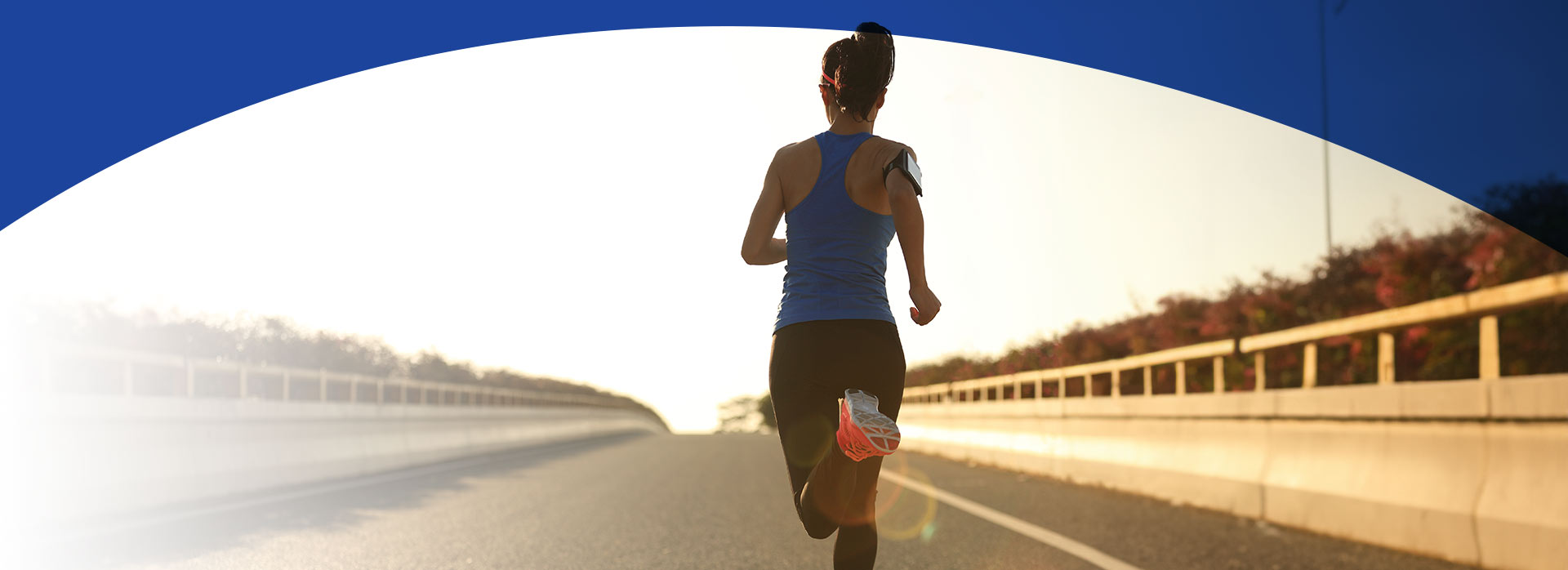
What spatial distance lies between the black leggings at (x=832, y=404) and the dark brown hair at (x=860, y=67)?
63cm

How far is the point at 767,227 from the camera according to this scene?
3861mm

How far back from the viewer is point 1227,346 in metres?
11.2

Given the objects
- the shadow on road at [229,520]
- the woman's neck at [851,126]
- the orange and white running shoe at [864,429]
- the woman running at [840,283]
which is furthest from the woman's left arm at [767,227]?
the shadow on road at [229,520]

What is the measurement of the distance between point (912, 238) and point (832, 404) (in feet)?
2.05

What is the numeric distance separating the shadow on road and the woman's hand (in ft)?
19.9

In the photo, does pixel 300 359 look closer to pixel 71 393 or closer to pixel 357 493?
pixel 357 493

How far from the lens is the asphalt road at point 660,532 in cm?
770

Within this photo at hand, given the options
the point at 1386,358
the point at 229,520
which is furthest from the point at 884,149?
the point at 229,520

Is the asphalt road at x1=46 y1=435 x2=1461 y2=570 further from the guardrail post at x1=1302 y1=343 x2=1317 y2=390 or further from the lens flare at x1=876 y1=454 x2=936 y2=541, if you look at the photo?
the guardrail post at x1=1302 y1=343 x2=1317 y2=390

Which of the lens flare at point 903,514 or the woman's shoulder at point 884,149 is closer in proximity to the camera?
the woman's shoulder at point 884,149

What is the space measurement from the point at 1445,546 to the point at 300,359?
116ft

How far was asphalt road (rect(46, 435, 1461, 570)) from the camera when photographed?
7703 millimetres

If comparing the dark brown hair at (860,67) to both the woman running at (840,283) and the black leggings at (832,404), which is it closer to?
the woman running at (840,283)

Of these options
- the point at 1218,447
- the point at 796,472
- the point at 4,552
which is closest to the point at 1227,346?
the point at 1218,447
